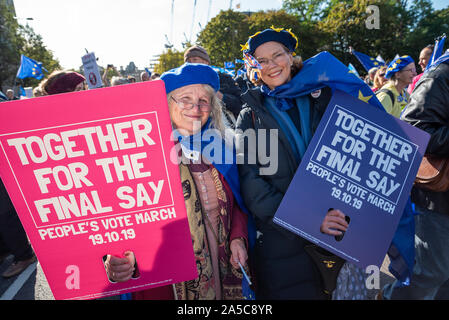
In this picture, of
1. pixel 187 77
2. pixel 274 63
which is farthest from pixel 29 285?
pixel 274 63

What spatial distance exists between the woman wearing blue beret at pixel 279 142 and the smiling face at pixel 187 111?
10.2 inches

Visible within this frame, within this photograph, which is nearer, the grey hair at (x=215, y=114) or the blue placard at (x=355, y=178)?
the blue placard at (x=355, y=178)

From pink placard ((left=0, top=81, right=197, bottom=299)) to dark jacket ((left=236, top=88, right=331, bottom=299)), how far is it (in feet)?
1.50

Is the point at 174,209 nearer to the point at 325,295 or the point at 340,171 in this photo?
the point at 340,171

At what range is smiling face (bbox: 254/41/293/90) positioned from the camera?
1514 mm

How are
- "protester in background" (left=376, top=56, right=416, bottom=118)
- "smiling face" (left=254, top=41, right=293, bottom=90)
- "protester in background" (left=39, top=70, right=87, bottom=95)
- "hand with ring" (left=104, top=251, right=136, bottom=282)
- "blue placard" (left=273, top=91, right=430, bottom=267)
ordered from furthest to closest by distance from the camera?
1. "protester in background" (left=376, top=56, right=416, bottom=118)
2. "protester in background" (left=39, top=70, right=87, bottom=95)
3. "smiling face" (left=254, top=41, right=293, bottom=90)
4. "blue placard" (left=273, top=91, right=430, bottom=267)
5. "hand with ring" (left=104, top=251, right=136, bottom=282)

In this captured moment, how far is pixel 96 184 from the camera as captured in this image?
110 centimetres

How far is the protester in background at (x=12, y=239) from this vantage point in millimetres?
3020

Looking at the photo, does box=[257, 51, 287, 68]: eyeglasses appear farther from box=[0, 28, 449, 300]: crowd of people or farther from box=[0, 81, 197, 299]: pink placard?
box=[0, 81, 197, 299]: pink placard

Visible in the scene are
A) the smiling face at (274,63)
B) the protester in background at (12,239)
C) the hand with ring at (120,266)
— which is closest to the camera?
the hand with ring at (120,266)

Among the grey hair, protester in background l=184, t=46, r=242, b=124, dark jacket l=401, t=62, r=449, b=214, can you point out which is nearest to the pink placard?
the grey hair

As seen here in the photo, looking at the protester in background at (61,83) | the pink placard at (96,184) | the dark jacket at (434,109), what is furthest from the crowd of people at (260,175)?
the protester in background at (61,83)

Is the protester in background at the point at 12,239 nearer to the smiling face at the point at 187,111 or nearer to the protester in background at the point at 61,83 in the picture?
the protester in background at the point at 61,83

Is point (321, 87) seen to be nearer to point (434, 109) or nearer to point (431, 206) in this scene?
point (434, 109)
